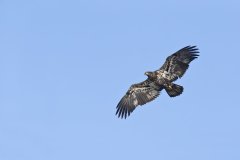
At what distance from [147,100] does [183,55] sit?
3.39 metres

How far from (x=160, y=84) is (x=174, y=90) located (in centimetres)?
118

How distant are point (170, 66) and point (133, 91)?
281 centimetres

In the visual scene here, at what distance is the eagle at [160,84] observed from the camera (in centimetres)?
3853

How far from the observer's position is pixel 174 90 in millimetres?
38344

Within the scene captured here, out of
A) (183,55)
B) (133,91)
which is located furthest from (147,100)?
(183,55)

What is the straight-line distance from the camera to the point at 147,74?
128 ft

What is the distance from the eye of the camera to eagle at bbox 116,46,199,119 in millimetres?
38531

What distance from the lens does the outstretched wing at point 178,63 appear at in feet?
126

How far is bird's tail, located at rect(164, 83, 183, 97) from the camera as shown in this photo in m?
38.2

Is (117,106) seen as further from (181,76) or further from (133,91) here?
(181,76)

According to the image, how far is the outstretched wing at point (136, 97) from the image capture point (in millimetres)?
40156

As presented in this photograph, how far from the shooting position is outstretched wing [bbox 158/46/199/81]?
126 ft

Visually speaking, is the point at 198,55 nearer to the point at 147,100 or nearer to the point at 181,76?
the point at 181,76

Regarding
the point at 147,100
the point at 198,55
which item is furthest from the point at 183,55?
the point at 147,100
